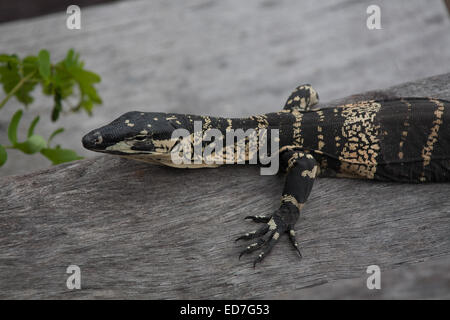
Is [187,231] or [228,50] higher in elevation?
[228,50]

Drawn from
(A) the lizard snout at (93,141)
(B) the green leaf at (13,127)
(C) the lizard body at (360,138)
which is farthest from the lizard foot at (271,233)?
(B) the green leaf at (13,127)

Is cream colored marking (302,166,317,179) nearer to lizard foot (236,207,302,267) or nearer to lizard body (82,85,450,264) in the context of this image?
lizard body (82,85,450,264)

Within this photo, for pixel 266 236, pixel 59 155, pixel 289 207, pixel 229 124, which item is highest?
pixel 229 124

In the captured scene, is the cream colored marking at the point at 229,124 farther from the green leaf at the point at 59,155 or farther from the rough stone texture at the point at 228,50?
the rough stone texture at the point at 228,50

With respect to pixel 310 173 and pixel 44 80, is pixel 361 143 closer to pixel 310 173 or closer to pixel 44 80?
pixel 310 173

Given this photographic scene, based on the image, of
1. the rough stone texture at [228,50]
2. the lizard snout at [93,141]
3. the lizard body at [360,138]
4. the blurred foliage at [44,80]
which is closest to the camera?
the lizard snout at [93,141]

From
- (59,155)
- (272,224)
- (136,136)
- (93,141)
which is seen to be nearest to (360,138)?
(272,224)
